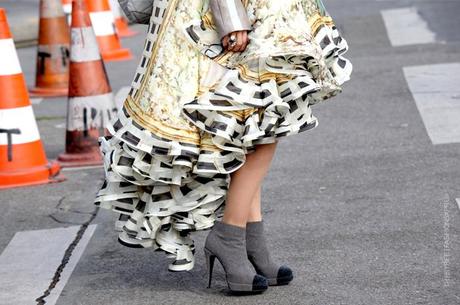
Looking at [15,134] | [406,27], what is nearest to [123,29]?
[406,27]

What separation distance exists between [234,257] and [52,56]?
6039mm

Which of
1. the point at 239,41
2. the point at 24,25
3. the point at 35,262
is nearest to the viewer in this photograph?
the point at 239,41

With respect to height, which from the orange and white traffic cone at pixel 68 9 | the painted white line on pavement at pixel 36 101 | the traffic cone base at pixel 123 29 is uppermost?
the orange and white traffic cone at pixel 68 9

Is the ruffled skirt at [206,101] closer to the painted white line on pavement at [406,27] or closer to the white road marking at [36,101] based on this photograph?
the white road marking at [36,101]

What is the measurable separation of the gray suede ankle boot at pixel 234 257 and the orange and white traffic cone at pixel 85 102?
117 inches

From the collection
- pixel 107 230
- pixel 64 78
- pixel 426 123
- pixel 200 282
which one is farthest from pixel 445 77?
pixel 200 282

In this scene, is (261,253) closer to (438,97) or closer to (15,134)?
(15,134)

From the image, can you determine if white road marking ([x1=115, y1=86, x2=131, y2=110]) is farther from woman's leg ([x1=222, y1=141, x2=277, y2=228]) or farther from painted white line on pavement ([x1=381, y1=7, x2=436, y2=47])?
woman's leg ([x1=222, y1=141, x2=277, y2=228])

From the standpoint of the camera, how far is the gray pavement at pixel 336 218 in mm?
4793

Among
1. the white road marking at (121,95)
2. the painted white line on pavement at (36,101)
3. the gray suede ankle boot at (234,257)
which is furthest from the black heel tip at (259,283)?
the painted white line on pavement at (36,101)

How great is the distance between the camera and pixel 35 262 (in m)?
5.48

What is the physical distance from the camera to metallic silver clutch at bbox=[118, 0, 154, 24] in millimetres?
4797

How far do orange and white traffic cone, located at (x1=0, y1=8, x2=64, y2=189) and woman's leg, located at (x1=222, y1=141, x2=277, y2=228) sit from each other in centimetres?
273

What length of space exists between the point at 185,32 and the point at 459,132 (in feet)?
11.1
